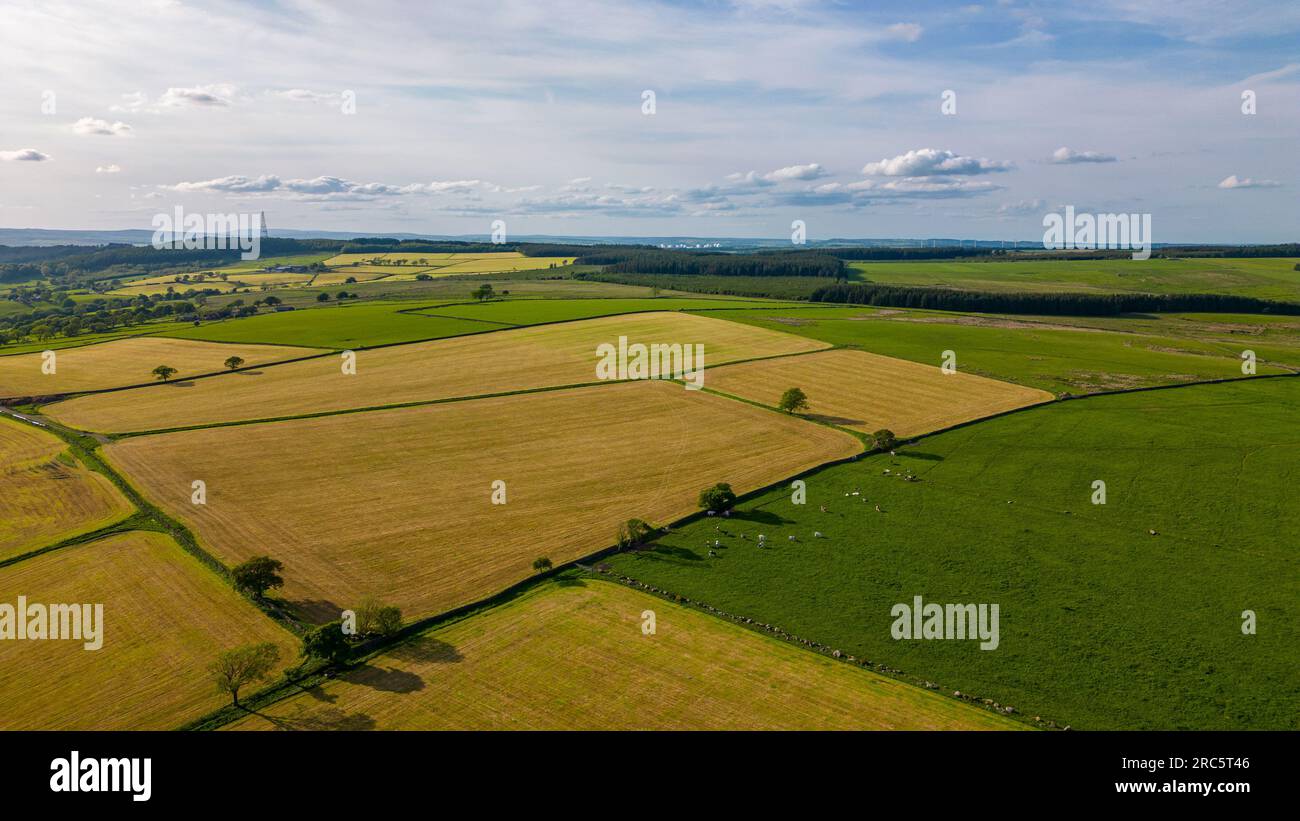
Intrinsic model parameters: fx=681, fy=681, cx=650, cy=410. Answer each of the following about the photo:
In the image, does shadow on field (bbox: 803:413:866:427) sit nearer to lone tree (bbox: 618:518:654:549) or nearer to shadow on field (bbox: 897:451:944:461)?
shadow on field (bbox: 897:451:944:461)

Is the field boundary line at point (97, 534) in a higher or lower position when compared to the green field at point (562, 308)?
lower

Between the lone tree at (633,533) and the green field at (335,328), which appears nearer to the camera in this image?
the lone tree at (633,533)

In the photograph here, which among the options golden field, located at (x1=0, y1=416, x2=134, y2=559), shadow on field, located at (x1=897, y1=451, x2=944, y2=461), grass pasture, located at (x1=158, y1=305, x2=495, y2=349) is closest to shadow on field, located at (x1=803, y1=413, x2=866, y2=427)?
shadow on field, located at (x1=897, y1=451, x2=944, y2=461)

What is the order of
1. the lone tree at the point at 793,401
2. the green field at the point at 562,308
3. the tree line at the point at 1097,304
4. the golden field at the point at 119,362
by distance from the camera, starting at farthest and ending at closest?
the tree line at the point at 1097,304 → the green field at the point at 562,308 → the golden field at the point at 119,362 → the lone tree at the point at 793,401

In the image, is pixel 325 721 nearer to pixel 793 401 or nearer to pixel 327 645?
pixel 327 645

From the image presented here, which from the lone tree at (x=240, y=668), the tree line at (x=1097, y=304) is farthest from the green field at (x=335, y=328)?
the tree line at (x=1097, y=304)

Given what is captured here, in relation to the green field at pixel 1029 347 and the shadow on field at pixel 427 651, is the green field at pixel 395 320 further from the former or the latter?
the shadow on field at pixel 427 651
